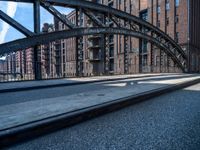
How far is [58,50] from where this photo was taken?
8550cm

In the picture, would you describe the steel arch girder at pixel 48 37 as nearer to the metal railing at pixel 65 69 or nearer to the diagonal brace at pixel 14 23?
the diagonal brace at pixel 14 23

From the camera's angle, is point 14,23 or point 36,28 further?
point 36,28

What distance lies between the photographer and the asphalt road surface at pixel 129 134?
12.0ft

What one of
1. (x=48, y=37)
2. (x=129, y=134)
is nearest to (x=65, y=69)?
(x=48, y=37)

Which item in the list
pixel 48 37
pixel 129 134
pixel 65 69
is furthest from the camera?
pixel 65 69

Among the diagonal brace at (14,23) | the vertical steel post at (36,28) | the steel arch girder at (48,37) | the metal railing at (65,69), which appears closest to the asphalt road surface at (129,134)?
the steel arch girder at (48,37)

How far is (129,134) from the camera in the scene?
424 centimetres

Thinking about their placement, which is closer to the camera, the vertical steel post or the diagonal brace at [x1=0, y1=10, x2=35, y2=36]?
the diagonal brace at [x1=0, y1=10, x2=35, y2=36]

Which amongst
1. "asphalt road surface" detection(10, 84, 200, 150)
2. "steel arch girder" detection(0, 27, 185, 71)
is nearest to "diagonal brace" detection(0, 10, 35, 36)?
"steel arch girder" detection(0, 27, 185, 71)

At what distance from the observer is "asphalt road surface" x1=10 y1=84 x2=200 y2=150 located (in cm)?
365

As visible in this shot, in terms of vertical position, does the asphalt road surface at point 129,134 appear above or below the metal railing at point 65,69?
below

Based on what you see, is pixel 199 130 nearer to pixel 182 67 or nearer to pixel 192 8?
pixel 182 67

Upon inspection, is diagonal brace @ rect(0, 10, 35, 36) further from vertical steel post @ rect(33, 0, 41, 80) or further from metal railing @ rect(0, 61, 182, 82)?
metal railing @ rect(0, 61, 182, 82)

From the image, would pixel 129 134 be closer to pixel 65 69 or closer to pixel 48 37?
pixel 48 37
